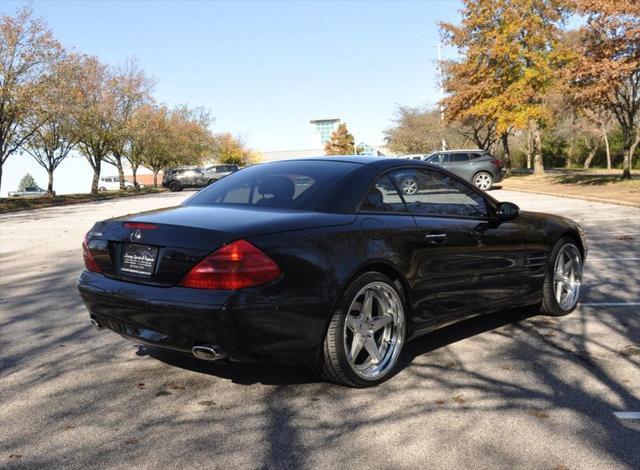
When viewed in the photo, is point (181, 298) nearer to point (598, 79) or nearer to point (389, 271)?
point (389, 271)

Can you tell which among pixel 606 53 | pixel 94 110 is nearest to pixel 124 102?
pixel 94 110

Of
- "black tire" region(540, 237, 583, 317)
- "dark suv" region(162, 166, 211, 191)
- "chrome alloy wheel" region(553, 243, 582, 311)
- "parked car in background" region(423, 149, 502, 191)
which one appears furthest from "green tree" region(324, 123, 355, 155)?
"black tire" region(540, 237, 583, 317)

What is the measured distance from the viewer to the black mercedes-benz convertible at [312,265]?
11.1 ft

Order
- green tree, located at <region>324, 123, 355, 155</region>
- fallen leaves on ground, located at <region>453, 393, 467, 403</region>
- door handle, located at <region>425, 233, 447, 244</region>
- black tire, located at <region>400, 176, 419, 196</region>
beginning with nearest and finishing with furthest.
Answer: fallen leaves on ground, located at <region>453, 393, 467, 403</region> → door handle, located at <region>425, 233, 447, 244</region> → black tire, located at <region>400, 176, 419, 196</region> → green tree, located at <region>324, 123, 355, 155</region>

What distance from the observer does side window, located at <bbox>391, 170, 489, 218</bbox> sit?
443 centimetres

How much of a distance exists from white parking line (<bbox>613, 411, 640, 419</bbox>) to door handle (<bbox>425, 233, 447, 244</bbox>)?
1.54 meters

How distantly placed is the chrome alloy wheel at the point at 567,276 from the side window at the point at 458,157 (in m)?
21.1

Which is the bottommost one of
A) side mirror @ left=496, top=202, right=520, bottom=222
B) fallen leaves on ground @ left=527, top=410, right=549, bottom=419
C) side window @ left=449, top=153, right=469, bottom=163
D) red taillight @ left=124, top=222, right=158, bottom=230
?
fallen leaves on ground @ left=527, top=410, right=549, bottom=419

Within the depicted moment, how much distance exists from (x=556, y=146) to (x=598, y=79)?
4250 cm

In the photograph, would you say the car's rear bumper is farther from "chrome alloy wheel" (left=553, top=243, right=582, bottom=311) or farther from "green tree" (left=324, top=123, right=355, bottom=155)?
"green tree" (left=324, top=123, right=355, bottom=155)

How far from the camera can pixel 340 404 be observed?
3.62 m

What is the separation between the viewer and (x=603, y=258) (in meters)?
8.56

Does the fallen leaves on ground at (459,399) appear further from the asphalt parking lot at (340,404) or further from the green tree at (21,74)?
the green tree at (21,74)

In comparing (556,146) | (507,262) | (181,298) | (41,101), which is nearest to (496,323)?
(507,262)
